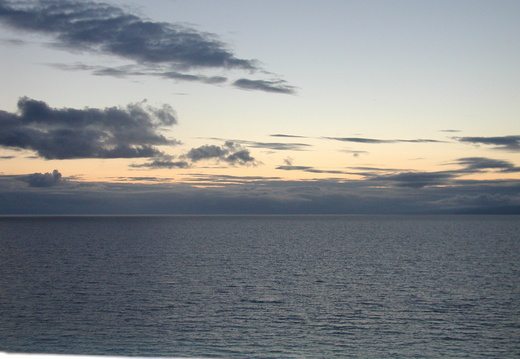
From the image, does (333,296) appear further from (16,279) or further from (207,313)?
(16,279)

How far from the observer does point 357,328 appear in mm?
33094

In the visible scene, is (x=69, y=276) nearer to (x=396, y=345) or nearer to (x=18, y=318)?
(x=18, y=318)

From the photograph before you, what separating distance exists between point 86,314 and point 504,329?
28779 millimetres

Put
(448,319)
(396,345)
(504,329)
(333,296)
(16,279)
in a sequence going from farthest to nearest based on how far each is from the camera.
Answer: (16,279)
(333,296)
(448,319)
(504,329)
(396,345)

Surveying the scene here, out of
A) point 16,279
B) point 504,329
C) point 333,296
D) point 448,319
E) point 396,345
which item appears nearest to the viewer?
point 396,345

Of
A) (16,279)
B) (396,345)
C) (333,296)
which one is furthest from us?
(16,279)

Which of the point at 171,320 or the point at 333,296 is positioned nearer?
the point at 171,320

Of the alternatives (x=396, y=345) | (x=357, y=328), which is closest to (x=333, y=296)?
(x=357, y=328)

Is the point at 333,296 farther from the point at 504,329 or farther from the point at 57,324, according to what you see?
the point at 57,324

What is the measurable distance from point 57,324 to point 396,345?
22.1 m

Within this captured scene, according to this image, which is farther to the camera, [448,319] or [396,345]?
[448,319]

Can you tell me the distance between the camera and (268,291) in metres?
46.2

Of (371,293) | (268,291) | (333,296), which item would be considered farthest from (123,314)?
(371,293)

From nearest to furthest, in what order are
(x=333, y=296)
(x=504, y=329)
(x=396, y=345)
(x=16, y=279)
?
(x=396, y=345) < (x=504, y=329) < (x=333, y=296) < (x=16, y=279)
